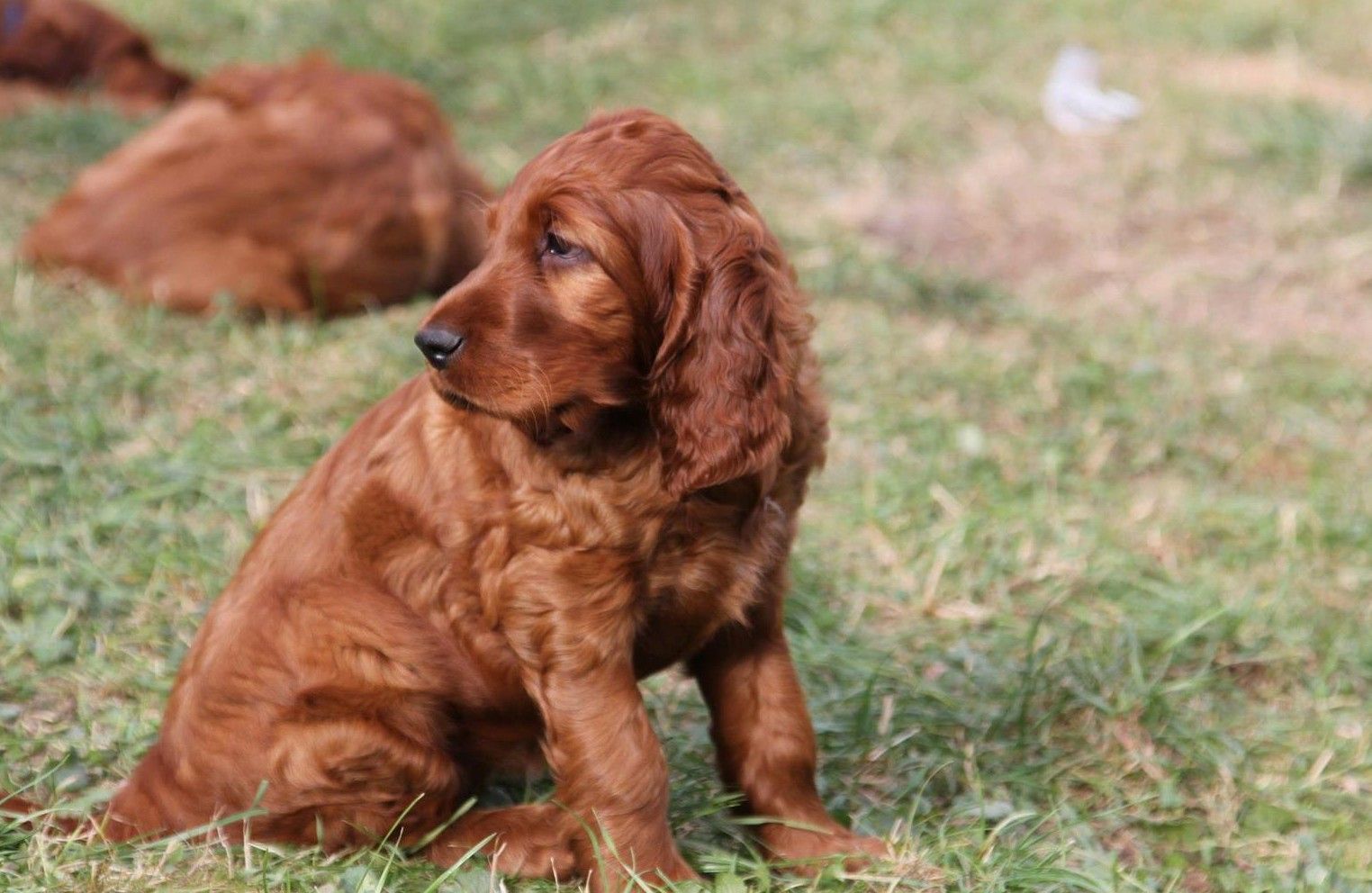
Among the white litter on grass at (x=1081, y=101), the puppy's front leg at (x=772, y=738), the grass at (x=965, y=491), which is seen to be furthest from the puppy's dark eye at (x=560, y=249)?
the white litter on grass at (x=1081, y=101)

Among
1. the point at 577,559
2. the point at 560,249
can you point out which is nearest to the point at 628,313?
the point at 560,249

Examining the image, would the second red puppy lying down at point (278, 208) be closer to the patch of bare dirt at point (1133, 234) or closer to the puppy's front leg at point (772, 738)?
the patch of bare dirt at point (1133, 234)

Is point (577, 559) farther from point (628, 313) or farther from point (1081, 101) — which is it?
point (1081, 101)

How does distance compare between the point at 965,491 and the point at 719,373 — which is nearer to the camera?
the point at 719,373

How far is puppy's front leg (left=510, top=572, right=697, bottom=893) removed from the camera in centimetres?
268

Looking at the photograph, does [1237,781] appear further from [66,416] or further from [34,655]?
[66,416]

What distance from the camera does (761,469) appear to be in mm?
2707

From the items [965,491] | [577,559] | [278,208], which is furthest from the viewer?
[278,208]

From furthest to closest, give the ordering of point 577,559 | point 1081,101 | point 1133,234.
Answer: point 1081,101 → point 1133,234 → point 577,559

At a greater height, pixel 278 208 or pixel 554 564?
pixel 554 564

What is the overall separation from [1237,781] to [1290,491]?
66.9 inches

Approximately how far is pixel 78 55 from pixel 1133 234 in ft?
18.4

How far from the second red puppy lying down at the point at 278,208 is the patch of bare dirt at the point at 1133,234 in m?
2.01

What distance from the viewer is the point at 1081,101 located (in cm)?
800
